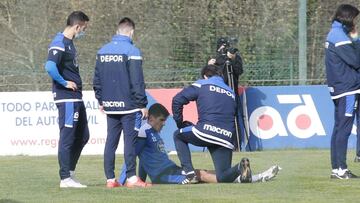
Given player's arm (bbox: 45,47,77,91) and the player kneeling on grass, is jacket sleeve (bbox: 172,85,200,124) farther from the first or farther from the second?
player's arm (bbox: 45,47,77,91)

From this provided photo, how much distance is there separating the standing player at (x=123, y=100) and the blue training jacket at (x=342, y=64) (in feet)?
7.52

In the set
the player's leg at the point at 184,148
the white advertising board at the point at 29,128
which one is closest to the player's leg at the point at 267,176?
the player's leg at the point at 184,148

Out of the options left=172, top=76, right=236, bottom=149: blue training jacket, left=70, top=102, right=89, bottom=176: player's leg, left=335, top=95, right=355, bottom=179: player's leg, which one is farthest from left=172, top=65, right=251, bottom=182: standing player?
left=335, top=95, right=355, bottom=179: player's leg

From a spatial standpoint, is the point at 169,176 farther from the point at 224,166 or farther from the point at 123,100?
the point at 123,100

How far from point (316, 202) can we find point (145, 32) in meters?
11.4

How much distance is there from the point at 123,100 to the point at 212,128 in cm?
113

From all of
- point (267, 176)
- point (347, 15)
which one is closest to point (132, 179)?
point (267, 176)

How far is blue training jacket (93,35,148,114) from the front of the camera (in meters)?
10.3

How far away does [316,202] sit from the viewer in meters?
8.83

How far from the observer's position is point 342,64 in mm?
10836

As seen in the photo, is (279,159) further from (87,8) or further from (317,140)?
(87,8)

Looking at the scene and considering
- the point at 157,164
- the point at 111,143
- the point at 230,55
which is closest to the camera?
the point at 111,143

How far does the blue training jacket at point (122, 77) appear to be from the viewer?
10266 millimetres

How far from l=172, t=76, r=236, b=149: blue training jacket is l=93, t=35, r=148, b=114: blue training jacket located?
75cm
